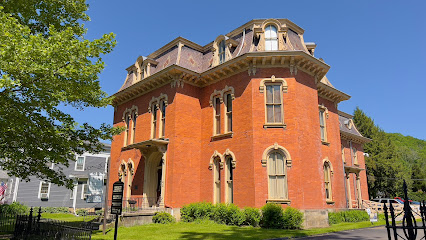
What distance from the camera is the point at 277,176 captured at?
1689cm

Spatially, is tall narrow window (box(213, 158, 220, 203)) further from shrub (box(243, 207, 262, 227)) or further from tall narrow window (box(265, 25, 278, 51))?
tall narrow window (box(265, 25, 278, 51))

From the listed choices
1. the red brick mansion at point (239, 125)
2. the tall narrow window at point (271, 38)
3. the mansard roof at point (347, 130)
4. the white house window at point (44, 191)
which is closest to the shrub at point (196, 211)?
the red brick mansion at point (239, 125)

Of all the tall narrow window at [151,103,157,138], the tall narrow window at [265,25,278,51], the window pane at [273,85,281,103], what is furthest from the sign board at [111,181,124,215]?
the tall narrow window at [265,25,278,51]

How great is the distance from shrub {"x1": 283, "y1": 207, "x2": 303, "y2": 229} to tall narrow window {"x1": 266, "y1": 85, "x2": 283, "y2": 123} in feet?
16.2

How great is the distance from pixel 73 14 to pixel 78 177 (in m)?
24.4

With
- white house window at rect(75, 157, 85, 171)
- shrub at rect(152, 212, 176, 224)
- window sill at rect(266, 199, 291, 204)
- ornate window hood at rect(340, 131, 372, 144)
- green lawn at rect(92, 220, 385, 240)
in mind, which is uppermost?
ornate window hood at rect(340, 131, 372, 144)

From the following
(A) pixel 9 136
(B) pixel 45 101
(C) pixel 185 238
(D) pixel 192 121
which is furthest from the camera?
(D) pixel 192 121

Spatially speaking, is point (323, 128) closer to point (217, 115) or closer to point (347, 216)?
point (347, 216)

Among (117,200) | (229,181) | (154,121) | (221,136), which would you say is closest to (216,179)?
(229,181)

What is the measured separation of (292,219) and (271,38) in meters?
10.3

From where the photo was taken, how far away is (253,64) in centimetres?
1811

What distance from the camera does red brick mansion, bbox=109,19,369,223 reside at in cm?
1705

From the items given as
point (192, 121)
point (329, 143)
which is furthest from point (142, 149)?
point (329, 143)

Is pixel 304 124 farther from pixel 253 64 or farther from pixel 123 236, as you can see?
pixel 123 236
